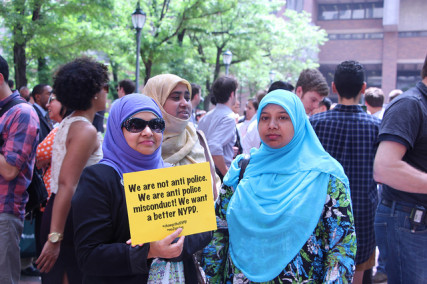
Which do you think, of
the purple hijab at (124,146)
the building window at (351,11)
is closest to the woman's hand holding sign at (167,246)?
the purple hijab at (124,146)

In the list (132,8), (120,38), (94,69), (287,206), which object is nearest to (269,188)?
(287,206)

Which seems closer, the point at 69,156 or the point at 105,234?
the point at 105,234

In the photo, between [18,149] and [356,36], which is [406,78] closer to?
[356,36]

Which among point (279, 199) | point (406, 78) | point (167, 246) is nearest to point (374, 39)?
point (406, 78)

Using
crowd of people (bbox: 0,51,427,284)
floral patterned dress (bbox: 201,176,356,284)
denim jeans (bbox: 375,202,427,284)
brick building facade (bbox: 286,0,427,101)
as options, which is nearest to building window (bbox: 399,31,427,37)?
brick building facade (bbox: 286,0,427,101)

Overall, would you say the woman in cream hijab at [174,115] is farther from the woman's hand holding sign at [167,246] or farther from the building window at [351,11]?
the building window at [351,11]

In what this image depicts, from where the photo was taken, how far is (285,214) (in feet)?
7.35

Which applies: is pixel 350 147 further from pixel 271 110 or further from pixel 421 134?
pixel 271 110

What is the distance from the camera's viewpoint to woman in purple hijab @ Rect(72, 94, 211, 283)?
184 centimetres

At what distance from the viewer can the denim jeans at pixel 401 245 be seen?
8.21ft

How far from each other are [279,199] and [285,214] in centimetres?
9

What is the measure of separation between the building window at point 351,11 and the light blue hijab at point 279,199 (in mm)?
48202

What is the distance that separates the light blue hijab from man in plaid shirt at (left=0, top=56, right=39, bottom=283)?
1.53 m

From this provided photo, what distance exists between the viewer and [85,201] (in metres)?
1.91
